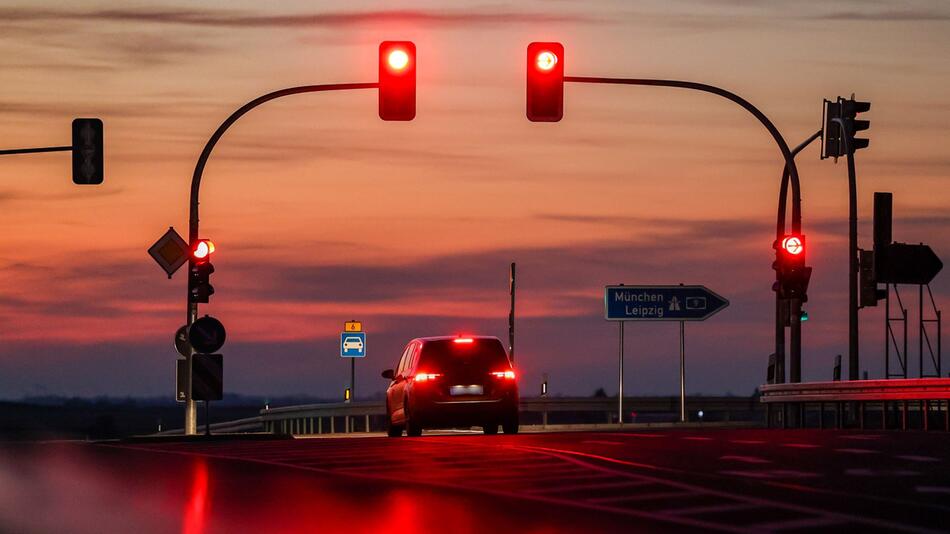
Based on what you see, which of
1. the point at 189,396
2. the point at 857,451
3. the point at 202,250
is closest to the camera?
the point at 857,451

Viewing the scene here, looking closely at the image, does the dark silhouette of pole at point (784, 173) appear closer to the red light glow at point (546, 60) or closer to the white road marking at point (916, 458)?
the red light glow at point (546, 60)

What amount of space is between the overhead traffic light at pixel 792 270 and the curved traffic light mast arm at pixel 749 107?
0.71m

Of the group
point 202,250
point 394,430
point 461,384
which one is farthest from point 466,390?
point 202,250

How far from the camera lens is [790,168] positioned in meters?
32.9

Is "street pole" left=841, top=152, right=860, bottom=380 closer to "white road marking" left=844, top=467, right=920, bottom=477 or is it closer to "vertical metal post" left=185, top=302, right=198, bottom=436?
"vertical metal post" left=185, top=302, right=198, bottom=436

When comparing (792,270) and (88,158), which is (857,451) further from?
(88,158)

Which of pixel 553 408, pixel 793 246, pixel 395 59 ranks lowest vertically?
pixel 553 408

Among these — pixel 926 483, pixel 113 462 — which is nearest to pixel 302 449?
pixel 113 462

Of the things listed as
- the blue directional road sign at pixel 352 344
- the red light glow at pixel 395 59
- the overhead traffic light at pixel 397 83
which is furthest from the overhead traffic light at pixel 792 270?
the blue directional road sign at pixel 352 344

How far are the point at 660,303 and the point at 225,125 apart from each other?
805 inches

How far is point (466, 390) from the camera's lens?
2767 cm

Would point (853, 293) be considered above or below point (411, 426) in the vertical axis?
above

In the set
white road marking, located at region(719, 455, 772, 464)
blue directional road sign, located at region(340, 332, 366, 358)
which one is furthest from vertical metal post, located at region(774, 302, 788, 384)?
blue directional road sign, located at region(340, 332, 366, 358)

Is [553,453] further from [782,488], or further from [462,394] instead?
[462,394]
